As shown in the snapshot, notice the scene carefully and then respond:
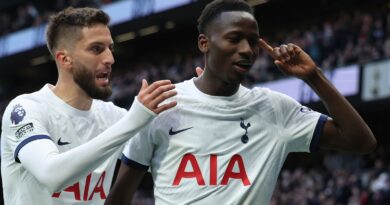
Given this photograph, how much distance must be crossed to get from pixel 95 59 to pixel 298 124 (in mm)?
1332

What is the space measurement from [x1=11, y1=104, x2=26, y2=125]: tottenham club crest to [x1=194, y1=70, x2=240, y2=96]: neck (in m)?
1.12

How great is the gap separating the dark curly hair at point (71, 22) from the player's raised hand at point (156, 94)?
0.92 metres

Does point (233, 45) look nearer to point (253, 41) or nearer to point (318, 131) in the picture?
point (253, 41)

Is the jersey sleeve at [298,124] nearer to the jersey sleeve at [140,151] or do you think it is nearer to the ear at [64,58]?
the jersey sleeve at [140,151]

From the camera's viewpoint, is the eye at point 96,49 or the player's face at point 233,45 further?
the eye at point 96,49

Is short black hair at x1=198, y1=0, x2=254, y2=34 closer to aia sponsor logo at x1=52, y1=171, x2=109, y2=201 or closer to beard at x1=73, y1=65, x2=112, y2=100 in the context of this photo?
beard at x1=73, y1=65, x2=112, y2=100

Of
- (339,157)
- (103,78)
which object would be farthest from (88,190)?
(339,157)

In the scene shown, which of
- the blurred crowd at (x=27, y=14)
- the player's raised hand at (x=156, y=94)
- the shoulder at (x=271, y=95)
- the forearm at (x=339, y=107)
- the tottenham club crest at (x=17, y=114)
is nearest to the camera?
the player's raised hand at (x=156, y=94)

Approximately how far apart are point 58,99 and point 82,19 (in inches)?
22.0

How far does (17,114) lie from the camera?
5.06 meters

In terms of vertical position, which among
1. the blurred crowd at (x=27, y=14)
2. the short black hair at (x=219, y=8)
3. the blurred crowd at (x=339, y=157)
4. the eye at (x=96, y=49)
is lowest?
the blurred crowd at (x=339, y=157)

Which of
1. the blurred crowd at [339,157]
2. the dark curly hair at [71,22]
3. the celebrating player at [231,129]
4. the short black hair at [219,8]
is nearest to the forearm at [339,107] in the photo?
the celebrating player at [231,129]

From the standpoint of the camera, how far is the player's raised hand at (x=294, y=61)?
4.55 m

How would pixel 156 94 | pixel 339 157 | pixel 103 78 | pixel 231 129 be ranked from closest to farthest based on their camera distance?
pixel 156 94
pixel 231 129
pixel 103 78
pixel 339 157
